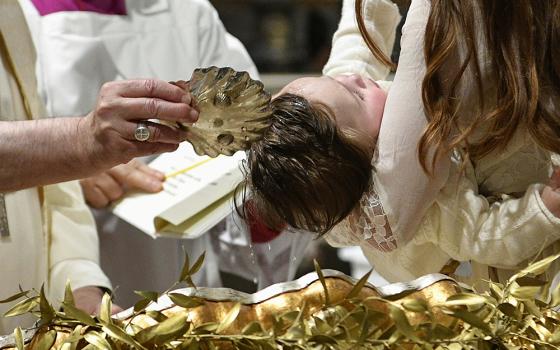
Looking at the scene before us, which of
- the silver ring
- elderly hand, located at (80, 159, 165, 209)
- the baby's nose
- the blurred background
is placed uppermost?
the silver ring

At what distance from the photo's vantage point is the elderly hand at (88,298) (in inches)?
46.8

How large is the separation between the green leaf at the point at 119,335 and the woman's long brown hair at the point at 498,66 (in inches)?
14.8

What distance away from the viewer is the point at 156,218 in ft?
4.39

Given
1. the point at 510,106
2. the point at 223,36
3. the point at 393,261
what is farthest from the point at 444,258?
the point at 223,36

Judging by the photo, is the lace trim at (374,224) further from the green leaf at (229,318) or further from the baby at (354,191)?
the green leaf at (229,318)

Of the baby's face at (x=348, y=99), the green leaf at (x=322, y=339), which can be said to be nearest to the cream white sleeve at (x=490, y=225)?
the baby's face at (x=348, y=99)

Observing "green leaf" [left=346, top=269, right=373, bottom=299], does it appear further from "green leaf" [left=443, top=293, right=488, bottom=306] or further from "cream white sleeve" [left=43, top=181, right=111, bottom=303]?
"cream white sleeve" [left=43, top=181, right=111, bottom=303]

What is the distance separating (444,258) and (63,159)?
445 millimetres

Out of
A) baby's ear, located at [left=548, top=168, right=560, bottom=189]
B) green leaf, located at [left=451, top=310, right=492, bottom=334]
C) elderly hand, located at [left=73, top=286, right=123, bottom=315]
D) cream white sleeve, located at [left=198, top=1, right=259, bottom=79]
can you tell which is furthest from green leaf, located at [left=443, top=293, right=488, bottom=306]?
cream white sleeve, located at [left=198, top=1, right=259, bottom=79]

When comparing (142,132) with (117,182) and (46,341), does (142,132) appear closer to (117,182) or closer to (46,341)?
(46,341)

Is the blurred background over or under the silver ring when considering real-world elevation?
under

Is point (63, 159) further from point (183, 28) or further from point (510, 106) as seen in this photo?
point (183, 28)

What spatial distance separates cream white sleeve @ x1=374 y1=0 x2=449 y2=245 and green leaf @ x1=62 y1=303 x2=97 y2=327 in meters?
0.38

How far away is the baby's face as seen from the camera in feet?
3.23
